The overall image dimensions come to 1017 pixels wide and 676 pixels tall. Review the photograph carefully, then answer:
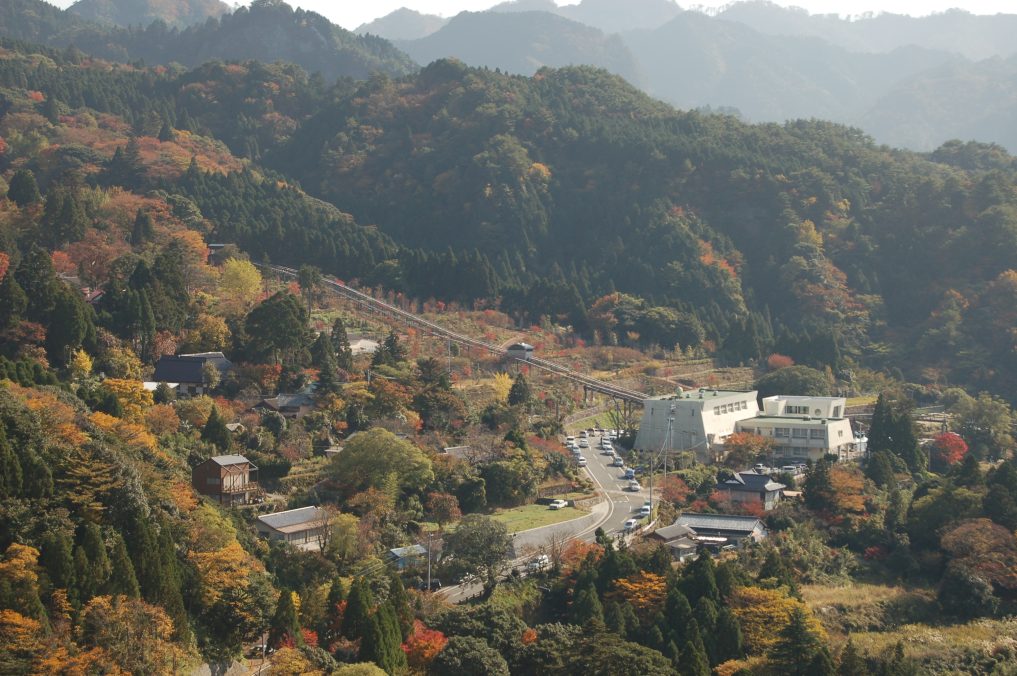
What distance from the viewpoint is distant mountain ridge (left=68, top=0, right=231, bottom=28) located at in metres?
174

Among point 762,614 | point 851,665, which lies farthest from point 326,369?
point 851,665

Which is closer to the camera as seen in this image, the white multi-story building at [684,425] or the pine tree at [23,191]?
the white multi-story building at [684,425]

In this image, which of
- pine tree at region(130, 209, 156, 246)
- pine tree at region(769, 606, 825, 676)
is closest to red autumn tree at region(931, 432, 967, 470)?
pine tree at region(769, 606, 825, 676)

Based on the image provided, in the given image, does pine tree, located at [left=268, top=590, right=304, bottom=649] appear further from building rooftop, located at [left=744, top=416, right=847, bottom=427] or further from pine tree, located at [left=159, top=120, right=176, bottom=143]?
pine tree, located at [left=159, top=120, right=176, bottom=143]

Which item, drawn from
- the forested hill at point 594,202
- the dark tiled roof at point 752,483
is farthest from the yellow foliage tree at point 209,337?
the dark tiled roof at point 752,483

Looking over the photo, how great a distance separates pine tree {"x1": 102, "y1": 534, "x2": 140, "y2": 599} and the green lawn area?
12.9 meters

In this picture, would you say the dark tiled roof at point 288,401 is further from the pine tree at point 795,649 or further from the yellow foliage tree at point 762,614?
the pine tree at point 795,649

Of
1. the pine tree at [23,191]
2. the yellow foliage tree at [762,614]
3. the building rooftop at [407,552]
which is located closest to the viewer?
the yellow foliage tree at [762,614]

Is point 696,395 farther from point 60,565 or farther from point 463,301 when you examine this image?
point 60,565

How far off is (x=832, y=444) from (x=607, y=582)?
19.5 m

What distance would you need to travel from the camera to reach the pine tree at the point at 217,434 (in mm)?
37312

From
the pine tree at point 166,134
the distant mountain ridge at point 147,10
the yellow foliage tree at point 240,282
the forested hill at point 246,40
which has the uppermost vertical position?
the distant mountain ridge at point 147,10

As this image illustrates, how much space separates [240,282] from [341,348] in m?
8.09

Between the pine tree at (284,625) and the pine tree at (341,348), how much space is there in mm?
18043
